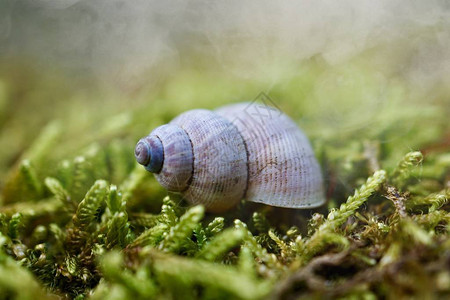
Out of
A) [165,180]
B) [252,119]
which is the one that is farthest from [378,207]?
[165,180]

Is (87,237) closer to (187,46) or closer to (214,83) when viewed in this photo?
(214,83)

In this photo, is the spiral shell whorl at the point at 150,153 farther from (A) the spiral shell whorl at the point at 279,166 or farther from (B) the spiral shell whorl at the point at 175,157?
(A) the spiral shell whorl at the point at 279,166

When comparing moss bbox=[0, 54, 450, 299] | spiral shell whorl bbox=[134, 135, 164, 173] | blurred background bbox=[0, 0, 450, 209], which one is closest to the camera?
moss bbox=[0, 54, 450, 299]

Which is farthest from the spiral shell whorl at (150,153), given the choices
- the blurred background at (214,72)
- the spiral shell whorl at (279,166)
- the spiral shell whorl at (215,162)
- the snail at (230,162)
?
the blurred background at (214,72)

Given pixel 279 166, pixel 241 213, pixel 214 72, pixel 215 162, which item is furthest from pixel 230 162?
pixel 214 72

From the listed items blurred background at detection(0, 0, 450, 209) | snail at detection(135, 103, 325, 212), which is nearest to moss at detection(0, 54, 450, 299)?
blurred background at detection(0, 0, 450, 209)

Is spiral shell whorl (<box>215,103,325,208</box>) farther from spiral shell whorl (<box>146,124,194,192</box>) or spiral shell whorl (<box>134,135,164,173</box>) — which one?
spiral shell whorl (<box>134,135,164,173</box>)

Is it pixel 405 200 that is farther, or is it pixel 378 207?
pixel 378 207
